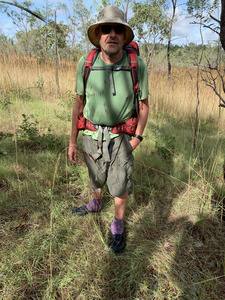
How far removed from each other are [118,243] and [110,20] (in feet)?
5.76

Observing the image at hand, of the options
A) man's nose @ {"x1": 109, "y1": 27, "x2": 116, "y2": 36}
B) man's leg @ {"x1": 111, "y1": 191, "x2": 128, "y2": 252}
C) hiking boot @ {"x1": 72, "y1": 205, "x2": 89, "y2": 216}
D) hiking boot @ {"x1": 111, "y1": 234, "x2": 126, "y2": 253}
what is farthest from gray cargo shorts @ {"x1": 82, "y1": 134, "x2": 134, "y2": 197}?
man's nose @ {"x1": 109, "y1": 27, "x2": 116, "y2": 36}

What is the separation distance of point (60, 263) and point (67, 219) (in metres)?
0.45

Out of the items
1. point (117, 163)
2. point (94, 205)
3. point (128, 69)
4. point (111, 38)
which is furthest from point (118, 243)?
point (111, 38)

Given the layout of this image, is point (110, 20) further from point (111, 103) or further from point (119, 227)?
point (119, 227)

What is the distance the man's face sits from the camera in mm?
1205

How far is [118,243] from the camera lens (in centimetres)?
155

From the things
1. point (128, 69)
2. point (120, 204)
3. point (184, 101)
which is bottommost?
point (120, 204)

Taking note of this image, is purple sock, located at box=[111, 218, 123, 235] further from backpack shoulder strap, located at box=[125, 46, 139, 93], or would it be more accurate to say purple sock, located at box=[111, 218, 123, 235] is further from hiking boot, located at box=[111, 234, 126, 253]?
backpack shoulder strap, located at box=[125, 46, 139, 93]

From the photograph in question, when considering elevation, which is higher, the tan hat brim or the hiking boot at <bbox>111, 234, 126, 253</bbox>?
the tan hat brim

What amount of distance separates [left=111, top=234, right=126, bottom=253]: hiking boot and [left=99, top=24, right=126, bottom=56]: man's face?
1529 millimetres

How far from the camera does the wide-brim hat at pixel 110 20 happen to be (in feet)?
3.84

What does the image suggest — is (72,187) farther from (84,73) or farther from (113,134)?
(84,73)

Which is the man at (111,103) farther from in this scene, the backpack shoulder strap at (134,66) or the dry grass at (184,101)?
the dry grass at (184,101)

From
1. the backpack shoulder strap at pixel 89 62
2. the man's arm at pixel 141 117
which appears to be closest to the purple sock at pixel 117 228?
the man's arm at pixel 141 117
